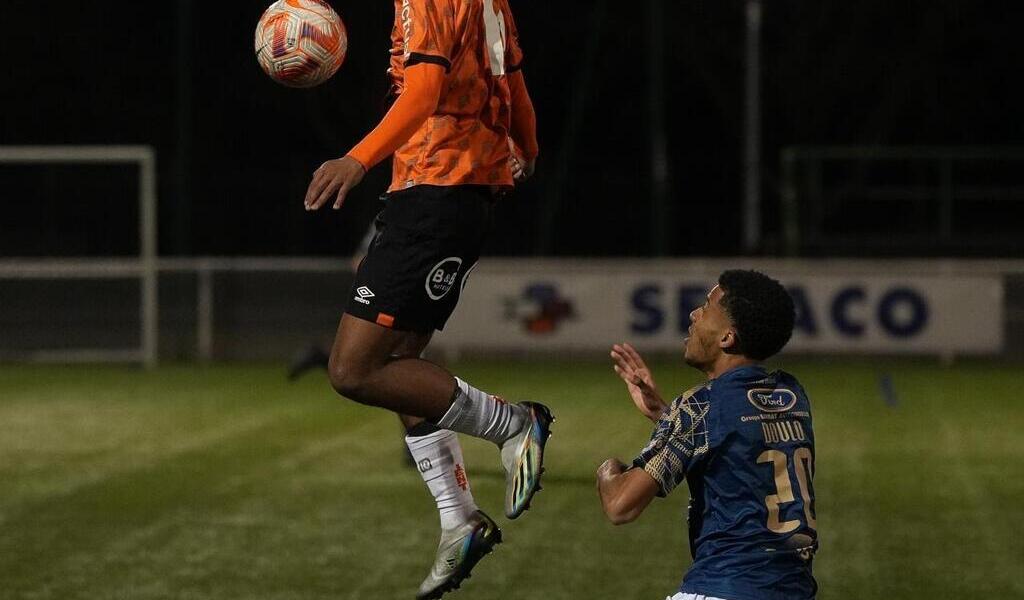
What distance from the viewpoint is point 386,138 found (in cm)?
515

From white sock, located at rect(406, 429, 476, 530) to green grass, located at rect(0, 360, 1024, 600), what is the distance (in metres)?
1.22

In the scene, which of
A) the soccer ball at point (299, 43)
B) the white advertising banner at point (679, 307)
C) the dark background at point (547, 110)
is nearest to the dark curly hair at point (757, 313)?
the soccer ball at point (299, 43)

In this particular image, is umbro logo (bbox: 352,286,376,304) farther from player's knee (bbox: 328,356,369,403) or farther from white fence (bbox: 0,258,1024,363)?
white fence (bbox: 0,258,1024,363)

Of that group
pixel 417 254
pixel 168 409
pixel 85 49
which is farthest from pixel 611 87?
pixel 417 254

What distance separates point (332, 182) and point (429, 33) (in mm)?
626

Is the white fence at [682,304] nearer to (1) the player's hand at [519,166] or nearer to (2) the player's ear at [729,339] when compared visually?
(1) the player's hand at [519,166]

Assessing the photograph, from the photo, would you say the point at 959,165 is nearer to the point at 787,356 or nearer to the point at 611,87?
the point at 611,87

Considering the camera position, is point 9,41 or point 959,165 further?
point 9,41

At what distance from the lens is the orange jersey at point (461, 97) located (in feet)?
17.7

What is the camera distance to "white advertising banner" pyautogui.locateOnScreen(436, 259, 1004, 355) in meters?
18.5

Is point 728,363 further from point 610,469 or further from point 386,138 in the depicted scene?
point 386,138

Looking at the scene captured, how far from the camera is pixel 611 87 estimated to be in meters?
36.3

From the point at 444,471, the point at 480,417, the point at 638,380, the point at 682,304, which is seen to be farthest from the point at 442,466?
the point at 682,304

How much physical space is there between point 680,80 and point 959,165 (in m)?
7.57
